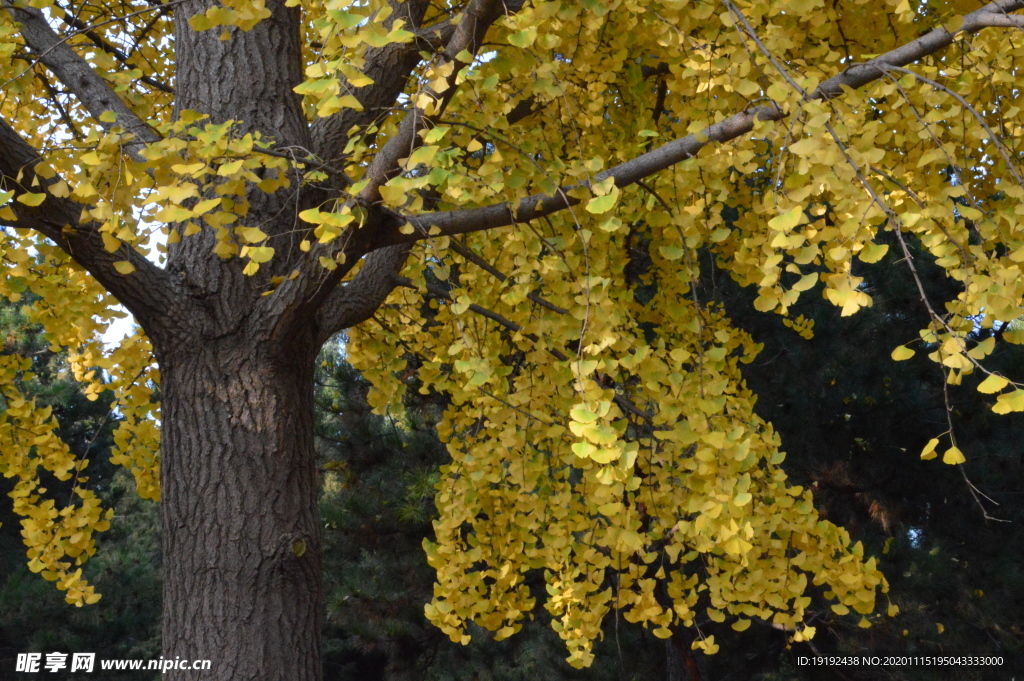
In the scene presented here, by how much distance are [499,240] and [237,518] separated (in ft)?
4.48

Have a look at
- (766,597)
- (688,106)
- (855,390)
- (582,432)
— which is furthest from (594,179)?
(855,390)

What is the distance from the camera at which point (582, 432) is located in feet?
4.70

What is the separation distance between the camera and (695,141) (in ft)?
6.02

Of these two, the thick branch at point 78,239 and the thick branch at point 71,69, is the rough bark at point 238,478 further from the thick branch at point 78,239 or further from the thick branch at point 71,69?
the thick branch at point 71,69

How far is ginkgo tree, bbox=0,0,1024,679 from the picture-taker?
1.58 meters

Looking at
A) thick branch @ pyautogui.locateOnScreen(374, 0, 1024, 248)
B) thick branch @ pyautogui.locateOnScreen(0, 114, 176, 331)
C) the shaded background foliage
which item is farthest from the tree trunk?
the shaded background foliage

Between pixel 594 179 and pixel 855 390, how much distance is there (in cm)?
335

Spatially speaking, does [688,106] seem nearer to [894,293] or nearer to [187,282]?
[187,282]

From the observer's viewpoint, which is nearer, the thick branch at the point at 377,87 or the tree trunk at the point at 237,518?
the tree trunk at the point at 237,518

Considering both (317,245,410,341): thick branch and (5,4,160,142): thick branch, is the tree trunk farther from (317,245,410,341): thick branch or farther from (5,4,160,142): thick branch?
(5,4,160,142): thick branch

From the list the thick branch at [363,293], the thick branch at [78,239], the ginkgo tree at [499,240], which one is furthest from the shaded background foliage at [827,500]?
the thick branch at [78,239]

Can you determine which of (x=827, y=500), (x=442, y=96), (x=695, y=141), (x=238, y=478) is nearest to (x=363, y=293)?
(x=238, y=478)

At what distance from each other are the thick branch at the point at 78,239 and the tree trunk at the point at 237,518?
16 cm

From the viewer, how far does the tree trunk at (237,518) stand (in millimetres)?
2180
